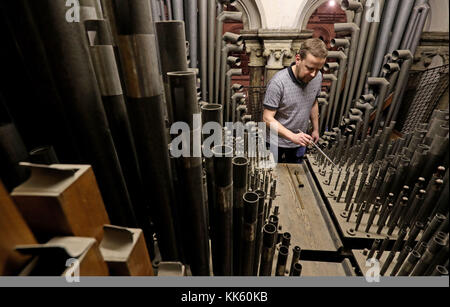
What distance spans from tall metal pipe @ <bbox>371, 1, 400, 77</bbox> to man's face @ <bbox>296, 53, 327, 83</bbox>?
3.56 feet

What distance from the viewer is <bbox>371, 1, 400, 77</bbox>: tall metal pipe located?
273 cm

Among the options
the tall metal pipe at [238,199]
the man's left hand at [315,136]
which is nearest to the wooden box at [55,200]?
the tall metal pipe at [238,199]

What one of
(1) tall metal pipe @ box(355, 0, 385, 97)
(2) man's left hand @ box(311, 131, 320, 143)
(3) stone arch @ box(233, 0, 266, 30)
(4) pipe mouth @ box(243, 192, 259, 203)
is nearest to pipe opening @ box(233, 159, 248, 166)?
(4) pipe mouth @ box(243, 192, 259, 203)

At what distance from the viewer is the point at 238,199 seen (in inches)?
39.9

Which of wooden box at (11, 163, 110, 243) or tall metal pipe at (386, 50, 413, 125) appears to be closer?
wooden box at (11, 163, 110, 243)

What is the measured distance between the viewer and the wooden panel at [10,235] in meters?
0.50

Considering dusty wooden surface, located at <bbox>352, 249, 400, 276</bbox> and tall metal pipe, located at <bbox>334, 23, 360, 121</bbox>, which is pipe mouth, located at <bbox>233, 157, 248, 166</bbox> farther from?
tall metal pipe, located at <bbox>334, 23, 360, 121</bbox>

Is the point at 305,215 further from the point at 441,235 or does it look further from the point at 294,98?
the point at 294,98

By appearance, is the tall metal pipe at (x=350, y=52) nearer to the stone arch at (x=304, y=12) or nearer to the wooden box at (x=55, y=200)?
the stone arch at (x=304, y=12)

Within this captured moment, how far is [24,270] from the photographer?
1.75 ft

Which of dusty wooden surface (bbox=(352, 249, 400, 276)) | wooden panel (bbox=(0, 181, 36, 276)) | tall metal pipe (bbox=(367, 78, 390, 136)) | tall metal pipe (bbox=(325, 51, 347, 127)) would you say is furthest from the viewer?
tall metal pipe (bbox=(325, 51, 347, 127))

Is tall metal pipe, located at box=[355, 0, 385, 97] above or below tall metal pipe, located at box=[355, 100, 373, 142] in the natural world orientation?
above

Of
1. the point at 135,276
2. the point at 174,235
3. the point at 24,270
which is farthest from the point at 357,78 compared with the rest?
the point at 24,270
